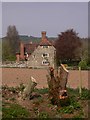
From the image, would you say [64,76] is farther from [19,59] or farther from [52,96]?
[19,59]

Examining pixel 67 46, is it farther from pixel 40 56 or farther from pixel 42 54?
pixel 40 56

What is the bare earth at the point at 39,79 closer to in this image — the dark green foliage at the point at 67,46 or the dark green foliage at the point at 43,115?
the dark green foliage at the point at 43,115

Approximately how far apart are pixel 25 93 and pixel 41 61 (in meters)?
32.1

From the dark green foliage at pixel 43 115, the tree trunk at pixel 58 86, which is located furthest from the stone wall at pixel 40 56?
the dark green foliage at pixel 43 115

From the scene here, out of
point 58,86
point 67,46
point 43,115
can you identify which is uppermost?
point 67,46

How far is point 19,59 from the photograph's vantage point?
47.3m

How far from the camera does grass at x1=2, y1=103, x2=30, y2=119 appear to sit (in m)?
6.66

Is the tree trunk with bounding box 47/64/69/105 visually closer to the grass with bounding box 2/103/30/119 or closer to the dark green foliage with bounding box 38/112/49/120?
the dark green foliage with bounding box 38/112/49/120

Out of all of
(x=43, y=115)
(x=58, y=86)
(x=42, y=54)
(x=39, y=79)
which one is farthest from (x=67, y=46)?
(x=43, y=115)

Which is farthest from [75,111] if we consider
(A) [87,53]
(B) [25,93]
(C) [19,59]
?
(C) [19,59]

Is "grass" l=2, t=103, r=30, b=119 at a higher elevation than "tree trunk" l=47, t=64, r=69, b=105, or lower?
lower

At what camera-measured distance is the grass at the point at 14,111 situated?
6661 mm

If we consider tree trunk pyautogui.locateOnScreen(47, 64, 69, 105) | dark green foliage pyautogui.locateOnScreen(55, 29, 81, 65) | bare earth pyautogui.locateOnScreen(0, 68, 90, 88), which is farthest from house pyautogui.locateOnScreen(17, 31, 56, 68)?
tree trunk pyautogui.locateOnScreen(47, 64, 69, 105)

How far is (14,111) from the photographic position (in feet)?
22.5
